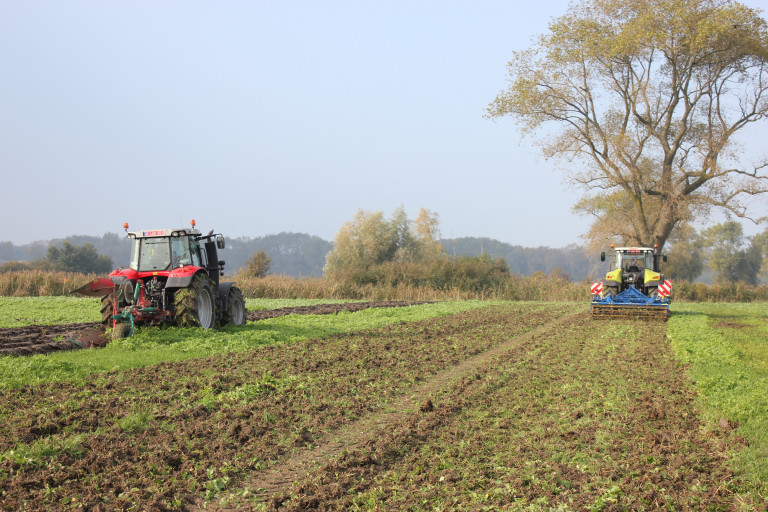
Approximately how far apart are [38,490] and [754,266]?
3654 inches

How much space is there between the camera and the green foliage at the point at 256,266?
3994cm

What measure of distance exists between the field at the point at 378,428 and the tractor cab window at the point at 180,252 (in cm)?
223

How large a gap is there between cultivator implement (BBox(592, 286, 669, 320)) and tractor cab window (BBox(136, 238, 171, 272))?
499 inches

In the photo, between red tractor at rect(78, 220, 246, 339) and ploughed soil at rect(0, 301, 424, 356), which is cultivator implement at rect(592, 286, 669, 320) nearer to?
red tractor at rect(78, 220, 246, 339)

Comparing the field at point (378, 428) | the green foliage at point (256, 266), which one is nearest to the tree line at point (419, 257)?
the green foliage at point (256, 266)

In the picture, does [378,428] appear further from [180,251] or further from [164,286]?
[180,251]

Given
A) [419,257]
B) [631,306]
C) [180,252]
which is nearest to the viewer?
[180,252]

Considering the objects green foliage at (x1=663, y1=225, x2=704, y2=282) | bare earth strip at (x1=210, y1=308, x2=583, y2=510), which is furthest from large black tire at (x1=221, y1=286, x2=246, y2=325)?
green foliage at (x1=663, y1=225, x2=704, y2=282)

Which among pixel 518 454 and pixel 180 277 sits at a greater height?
pixel 180 277

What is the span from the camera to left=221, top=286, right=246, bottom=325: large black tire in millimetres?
14711

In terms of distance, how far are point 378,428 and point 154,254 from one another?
867 centimetres

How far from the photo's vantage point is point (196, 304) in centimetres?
1293

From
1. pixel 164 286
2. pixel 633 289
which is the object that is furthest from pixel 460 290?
pixel 164 286

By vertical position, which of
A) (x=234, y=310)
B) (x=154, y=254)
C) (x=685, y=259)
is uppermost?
(x=685, y=259)
